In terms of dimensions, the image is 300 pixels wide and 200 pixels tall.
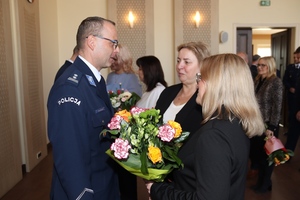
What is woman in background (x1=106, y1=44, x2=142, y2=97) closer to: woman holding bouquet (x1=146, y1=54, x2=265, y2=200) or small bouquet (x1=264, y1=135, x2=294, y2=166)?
small bouquet (x1=264, y1=135, x2=294, y2=166)

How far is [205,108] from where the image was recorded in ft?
4.67

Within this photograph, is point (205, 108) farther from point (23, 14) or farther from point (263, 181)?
point (23, 14)

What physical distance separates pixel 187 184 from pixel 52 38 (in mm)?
5570

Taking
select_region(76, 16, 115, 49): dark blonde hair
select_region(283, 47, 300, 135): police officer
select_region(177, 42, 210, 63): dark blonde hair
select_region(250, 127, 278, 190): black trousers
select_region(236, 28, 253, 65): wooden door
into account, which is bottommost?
select_region(250, 127, 278, 190): black trousers

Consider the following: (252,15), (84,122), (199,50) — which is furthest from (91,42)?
(252,15)

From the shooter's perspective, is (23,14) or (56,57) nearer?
(23,14)

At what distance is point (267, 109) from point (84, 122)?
124 inches

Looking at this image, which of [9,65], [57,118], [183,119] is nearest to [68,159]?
[57,118]

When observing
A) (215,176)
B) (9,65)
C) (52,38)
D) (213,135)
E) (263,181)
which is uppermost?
(52,38)

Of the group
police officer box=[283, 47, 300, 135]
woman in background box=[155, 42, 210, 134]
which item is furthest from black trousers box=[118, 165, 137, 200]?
police officer box=[283, 47, 300, 135]

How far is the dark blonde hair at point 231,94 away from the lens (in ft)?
4.52

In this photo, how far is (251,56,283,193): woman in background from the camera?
3.91m

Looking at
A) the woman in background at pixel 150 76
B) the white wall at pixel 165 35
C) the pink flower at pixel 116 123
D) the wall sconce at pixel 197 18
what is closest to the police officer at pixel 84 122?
the pink flower at pixel 116 123

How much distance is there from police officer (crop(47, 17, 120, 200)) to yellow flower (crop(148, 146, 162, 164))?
1.19ft
